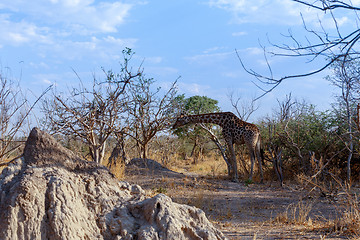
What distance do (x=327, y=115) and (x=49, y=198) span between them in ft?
33.9

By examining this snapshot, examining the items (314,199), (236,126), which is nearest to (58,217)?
(314,199)

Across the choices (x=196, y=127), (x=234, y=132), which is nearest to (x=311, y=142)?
(x=234, y=132)

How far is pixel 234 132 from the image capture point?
37.6 feet

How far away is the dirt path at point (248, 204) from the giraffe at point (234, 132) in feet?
2.85

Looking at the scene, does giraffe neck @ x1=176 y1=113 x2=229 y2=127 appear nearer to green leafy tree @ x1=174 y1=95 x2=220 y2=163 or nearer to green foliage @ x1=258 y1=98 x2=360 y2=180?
green foliage @ x1=258 y1=98 x2=360 y2=180

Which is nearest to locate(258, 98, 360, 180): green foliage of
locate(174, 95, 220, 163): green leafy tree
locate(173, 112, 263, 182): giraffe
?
locate(173, 112, 263, 182): giraffe

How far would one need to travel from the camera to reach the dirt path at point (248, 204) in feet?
18.5

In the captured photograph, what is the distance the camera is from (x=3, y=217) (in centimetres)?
282

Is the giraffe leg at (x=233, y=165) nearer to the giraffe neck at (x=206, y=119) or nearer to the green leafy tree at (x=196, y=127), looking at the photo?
the giraffe neck at (x=206, y=119)

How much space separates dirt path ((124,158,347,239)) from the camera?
563 cm

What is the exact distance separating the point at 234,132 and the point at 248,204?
3668mm

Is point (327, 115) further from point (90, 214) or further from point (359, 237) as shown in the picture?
point (90, 214)

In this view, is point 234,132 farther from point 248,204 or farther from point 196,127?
point 196,127

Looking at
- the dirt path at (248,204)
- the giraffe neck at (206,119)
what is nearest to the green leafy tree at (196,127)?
the giraffe neck at (206,119)
